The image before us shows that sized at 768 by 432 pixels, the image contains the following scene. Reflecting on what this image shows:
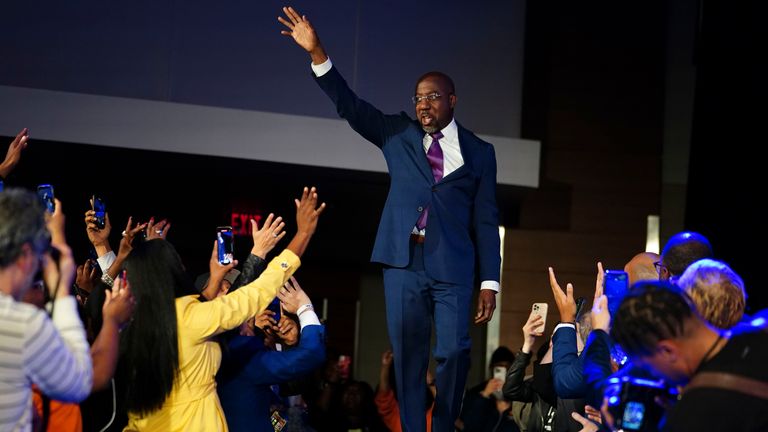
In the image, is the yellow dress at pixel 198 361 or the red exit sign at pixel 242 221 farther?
the red exit sign at pixel 242 221

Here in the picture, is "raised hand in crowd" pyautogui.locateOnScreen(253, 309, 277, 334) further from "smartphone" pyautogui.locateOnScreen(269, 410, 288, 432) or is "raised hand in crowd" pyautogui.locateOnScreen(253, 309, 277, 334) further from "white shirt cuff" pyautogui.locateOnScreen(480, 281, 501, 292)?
"white shirt cuff" pyautogui.locateOnScreen(480, 281, 501, 292)

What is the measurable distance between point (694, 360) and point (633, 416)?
184 mm

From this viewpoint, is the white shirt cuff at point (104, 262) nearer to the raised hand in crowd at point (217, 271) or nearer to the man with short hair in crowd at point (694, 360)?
the raised hand in crowd at point (217, 271)

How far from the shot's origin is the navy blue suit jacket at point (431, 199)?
3.73m

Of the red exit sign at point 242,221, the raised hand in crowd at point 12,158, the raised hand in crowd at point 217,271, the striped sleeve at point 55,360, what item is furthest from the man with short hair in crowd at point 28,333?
the red exit sign at point 242,221

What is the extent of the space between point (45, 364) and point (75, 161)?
16.9 feet

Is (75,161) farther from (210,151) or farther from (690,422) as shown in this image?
(690,422)

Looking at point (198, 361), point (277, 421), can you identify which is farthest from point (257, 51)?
point (198, 361)

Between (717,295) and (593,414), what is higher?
(717,295)

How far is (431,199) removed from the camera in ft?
12.4

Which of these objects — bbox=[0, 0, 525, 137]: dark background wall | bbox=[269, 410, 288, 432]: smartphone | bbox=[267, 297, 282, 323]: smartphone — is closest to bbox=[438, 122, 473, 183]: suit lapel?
bbox=[267, 297, 282, 323]: smartphone

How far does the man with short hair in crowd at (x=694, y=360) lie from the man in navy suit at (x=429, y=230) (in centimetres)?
143

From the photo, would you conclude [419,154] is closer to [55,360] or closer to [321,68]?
[321,68]

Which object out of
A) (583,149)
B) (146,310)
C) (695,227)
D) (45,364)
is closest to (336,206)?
(583,149)
